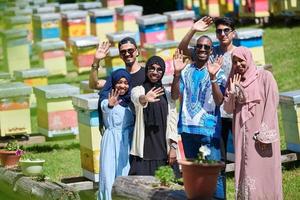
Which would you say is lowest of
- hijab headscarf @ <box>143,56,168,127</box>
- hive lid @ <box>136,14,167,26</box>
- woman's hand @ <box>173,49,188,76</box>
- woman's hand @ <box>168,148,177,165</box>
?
woman's hand @ <box>168,148,177,165</box>

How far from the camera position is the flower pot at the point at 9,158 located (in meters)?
10.1

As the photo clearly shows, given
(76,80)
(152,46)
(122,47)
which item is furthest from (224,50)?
(76,80)

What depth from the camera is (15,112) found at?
1364cm

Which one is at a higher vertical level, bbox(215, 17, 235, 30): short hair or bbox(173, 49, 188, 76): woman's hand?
bbox(215, 17, 235, 30): short hair

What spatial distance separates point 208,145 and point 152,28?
410 inches

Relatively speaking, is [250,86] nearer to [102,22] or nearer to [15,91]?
[15,91]

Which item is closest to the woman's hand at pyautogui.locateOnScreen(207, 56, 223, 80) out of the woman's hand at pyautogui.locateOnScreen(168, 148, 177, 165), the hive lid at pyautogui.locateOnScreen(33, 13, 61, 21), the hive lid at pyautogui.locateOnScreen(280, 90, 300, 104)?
the woman's hand at pyautogui.locateOnScreen(168, 148, 177, 165)

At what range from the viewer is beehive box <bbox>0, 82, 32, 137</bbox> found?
1359 cm

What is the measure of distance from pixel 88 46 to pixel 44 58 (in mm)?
1112

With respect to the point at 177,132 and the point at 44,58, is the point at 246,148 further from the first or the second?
the point at 44,58

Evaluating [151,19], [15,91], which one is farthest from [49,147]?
[151,19]

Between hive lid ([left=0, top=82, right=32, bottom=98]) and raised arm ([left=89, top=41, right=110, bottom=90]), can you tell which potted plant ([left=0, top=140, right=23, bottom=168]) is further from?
hive lid ([left=0, top=82, right=32, bottom=98])

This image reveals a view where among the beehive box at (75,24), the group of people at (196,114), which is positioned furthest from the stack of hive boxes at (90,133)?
the beehive box at (75,24)

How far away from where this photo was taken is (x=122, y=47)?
860 cm
